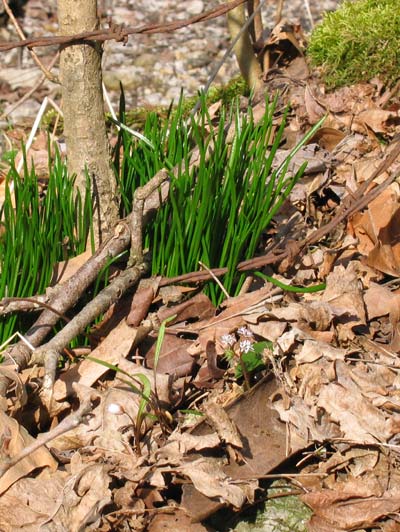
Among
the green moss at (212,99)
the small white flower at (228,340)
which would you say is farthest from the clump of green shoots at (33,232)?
the green moss at (212,99)

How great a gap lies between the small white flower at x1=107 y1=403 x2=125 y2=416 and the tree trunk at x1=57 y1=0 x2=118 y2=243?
678 millimetres

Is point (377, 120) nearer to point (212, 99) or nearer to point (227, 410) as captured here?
point (212, 99)

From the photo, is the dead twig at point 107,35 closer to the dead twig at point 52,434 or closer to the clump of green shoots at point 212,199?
the clump of green shoots at point 212,199

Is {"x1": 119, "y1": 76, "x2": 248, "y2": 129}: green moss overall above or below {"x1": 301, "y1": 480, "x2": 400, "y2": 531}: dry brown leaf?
above

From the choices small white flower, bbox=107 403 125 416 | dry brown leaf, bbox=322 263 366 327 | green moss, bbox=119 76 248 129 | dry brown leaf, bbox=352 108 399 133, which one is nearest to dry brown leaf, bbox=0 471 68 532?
small white flower, bbox=107 403 125 416

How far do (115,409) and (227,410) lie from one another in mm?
300

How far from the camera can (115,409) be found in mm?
2080

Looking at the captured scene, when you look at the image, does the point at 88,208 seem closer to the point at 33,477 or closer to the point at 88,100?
the point at 88,100

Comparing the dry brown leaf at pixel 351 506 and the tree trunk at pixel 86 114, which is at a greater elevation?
the tree trunk at pixel 86 114

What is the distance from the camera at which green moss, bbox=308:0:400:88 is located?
11.8 feet

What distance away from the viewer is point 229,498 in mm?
1936

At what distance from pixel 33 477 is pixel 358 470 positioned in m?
0.83

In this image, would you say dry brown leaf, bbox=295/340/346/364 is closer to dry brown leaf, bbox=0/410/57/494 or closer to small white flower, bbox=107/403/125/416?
small white flower, bbox=107/403/125/416

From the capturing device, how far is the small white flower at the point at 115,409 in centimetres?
208
